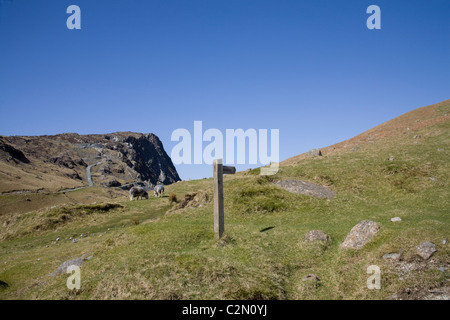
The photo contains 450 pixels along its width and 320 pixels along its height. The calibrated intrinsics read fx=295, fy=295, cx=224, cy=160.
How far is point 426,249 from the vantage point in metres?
12.5

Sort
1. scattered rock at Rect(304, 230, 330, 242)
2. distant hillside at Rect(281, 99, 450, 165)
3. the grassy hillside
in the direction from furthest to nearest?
distant hillside at Rect(281, 99, 450, 165) → scattered rock at Rect(304, 230, 330, 242) → the grassy hillside

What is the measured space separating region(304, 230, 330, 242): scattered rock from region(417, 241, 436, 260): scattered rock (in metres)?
4.90

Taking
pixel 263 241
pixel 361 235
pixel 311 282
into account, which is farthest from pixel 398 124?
pixel 311 282

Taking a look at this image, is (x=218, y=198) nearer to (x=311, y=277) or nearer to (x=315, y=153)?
(x=311, y=277)

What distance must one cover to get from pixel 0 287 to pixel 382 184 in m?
29.5

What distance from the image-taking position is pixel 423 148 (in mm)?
35781

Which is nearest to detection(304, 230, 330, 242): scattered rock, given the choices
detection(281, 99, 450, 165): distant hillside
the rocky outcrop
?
detection(281, 99, 450, 165): distant hillside

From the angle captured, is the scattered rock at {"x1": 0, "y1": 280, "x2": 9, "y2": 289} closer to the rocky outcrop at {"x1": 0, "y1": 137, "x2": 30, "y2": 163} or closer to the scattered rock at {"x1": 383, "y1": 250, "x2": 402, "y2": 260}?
the scattered rock at {"x1": 383, "y1": 250, "x2": 402, "y2": 260}

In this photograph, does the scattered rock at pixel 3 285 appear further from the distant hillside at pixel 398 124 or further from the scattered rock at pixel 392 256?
the distant hillside at pixel 398 124

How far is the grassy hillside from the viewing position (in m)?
11.4

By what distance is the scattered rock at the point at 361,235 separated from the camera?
15172mm

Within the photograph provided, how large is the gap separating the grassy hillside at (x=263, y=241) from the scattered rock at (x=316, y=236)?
1.52 ft

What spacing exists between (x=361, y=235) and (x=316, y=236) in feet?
7.89

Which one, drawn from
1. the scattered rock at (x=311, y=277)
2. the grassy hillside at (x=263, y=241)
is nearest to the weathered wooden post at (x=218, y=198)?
the grassy hillside at (x=263, y=241)
